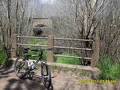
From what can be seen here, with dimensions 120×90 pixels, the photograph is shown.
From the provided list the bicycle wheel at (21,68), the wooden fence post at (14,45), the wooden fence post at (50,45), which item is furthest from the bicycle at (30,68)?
the wooden fence post at (14,45)

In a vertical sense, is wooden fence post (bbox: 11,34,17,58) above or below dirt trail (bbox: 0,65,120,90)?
above

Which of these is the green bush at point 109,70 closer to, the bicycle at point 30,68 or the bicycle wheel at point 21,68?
the bicycle at point 30,68

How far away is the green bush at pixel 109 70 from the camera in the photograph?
16.6 ft

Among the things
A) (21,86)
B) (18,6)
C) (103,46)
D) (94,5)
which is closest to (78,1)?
(94,5)

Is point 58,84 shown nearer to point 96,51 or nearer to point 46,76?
point 46,76

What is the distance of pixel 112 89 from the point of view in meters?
4.53

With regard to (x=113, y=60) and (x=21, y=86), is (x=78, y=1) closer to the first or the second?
(x=113, y=60)

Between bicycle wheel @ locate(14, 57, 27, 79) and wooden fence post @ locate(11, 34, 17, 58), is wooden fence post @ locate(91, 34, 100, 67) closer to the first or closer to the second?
bicycle wheel @ locate(14, 57, 27, 79)

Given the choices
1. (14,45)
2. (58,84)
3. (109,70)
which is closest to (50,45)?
(14,45)

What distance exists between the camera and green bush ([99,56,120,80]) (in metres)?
5.07

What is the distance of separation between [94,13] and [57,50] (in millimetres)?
3115

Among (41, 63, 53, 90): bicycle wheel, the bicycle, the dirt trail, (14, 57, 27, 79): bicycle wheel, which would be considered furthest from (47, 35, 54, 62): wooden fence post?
(41, 63, 53, 90): bicycle wheel

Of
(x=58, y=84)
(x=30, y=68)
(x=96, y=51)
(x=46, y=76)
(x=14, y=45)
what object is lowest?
(x=58, y=84)

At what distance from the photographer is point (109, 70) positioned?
518 centimetres
